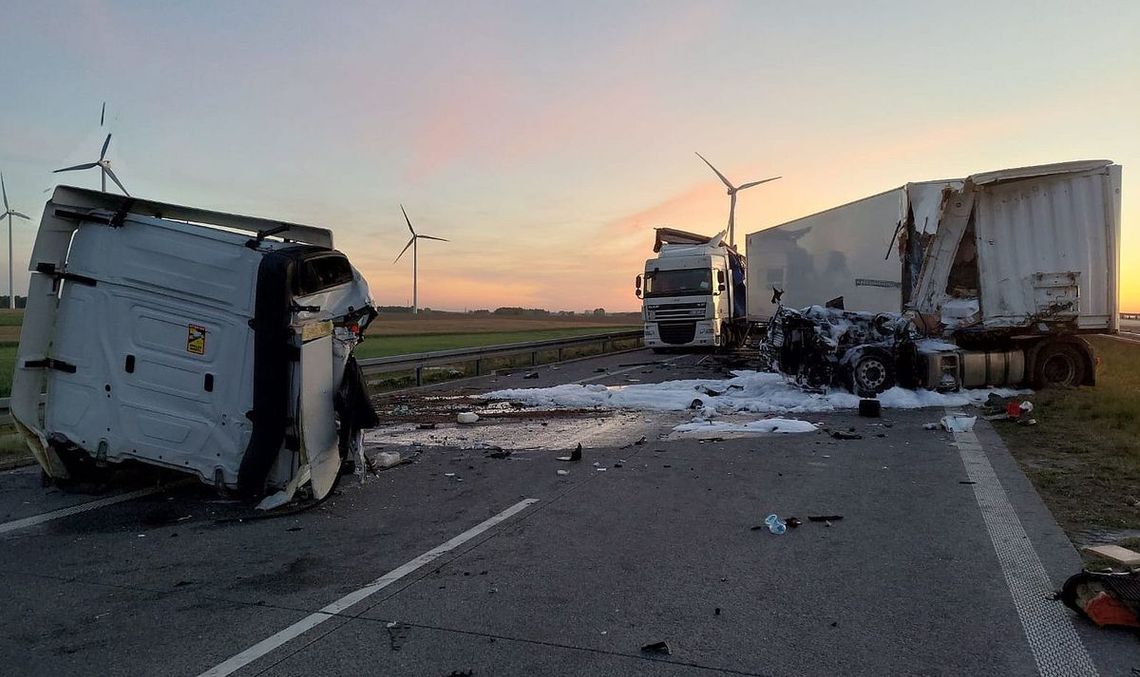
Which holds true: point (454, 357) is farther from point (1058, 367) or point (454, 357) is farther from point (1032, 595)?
point (1032, 595)

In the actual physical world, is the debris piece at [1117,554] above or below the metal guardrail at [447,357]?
below

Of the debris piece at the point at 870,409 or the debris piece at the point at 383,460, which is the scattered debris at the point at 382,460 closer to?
the debris piece at the point at 383,460

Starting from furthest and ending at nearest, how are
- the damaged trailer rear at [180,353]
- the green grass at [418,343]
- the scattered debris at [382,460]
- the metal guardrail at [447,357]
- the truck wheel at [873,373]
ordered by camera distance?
1. the green grass at [418,343]
2. the metal guardrail at [447,357]
3. the truck wheel at [873,373]
4. the scattered debris at [382,460]
5. the damaged trailer rear at [180,353]

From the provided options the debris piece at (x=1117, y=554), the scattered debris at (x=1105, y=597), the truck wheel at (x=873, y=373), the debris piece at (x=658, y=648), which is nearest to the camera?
the debris piece at (x=658, y=648)

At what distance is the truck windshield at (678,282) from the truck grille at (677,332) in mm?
1036

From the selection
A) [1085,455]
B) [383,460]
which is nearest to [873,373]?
[1085,455]

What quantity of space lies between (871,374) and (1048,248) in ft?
12.7

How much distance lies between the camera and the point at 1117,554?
14.9ft

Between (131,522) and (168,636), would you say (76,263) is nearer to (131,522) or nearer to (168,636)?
(131,522)

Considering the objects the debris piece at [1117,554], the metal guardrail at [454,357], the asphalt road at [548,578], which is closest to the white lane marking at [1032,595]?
the asphalt road at [548,578]

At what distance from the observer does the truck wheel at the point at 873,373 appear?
12852mm

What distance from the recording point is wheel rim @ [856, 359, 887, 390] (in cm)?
1287

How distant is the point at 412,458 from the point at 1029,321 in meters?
11.3

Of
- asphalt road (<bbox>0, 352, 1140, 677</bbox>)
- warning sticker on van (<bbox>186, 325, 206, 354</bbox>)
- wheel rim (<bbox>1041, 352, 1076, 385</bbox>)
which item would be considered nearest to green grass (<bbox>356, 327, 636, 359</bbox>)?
wheel rim (<bbox>1041, 352, 1076, 385</bbox>)
